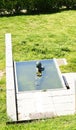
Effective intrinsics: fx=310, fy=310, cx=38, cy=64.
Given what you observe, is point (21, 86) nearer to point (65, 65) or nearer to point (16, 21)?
point (65, 65)

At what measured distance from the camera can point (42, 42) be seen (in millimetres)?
14688

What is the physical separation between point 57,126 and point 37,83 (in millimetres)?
2941

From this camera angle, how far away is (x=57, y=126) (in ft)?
24.1

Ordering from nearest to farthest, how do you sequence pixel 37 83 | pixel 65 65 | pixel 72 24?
pixel 37 83, pixel 65 65, pixel 72 24

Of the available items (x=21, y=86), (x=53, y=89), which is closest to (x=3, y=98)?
(x=21, y=86)

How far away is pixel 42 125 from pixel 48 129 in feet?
0.87

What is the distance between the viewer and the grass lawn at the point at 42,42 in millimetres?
7645

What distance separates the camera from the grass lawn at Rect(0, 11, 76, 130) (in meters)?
7.64

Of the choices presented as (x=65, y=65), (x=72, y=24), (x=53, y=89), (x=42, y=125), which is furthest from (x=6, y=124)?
(x=72, y=24)

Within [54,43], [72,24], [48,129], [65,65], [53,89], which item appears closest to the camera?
[48,129]

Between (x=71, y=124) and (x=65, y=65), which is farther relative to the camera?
(x=65, y=65)

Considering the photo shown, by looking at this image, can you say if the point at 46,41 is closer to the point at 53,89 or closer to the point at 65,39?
the point at 65,39

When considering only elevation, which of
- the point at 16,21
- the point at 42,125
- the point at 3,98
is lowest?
the point at 16,21

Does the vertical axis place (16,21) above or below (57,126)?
below
